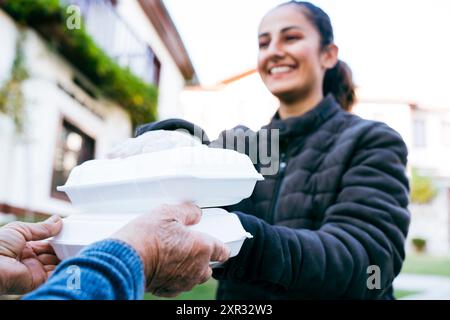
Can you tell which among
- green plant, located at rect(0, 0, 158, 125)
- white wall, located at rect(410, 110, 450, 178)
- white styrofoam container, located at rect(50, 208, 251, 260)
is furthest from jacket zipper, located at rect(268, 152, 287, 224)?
green plant, located at rect(0, 0, 158, 125)

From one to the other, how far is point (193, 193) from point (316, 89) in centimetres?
49

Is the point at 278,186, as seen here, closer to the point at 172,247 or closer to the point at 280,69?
the point at 280,69

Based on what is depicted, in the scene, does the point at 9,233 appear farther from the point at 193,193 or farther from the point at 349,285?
the point at 349,285

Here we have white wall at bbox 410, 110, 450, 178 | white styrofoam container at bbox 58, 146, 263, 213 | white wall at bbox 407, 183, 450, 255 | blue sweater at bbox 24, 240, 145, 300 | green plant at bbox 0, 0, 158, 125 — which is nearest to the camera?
blue sweater at bbox 24, 240, 145, 300

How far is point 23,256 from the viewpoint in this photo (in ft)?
1.77

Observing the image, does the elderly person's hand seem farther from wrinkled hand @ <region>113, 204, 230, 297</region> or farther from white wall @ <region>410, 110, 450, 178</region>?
white wall @ <region>410, 110, 450, 178</region>

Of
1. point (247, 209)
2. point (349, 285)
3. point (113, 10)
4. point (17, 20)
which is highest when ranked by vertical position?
point (113, 10)

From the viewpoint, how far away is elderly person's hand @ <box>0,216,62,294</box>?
1.68 feet

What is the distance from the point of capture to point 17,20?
2314 mm

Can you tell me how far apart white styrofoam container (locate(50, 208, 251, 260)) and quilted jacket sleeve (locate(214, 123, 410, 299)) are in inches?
1.3

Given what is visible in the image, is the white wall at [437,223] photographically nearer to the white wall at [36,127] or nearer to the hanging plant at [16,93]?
the white wall at [36,127]

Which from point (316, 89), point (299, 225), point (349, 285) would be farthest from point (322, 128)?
point (349, 285)

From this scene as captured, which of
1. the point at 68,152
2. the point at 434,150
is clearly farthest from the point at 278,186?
the point at 68,152

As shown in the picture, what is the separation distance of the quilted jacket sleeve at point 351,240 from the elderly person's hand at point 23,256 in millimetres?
230
